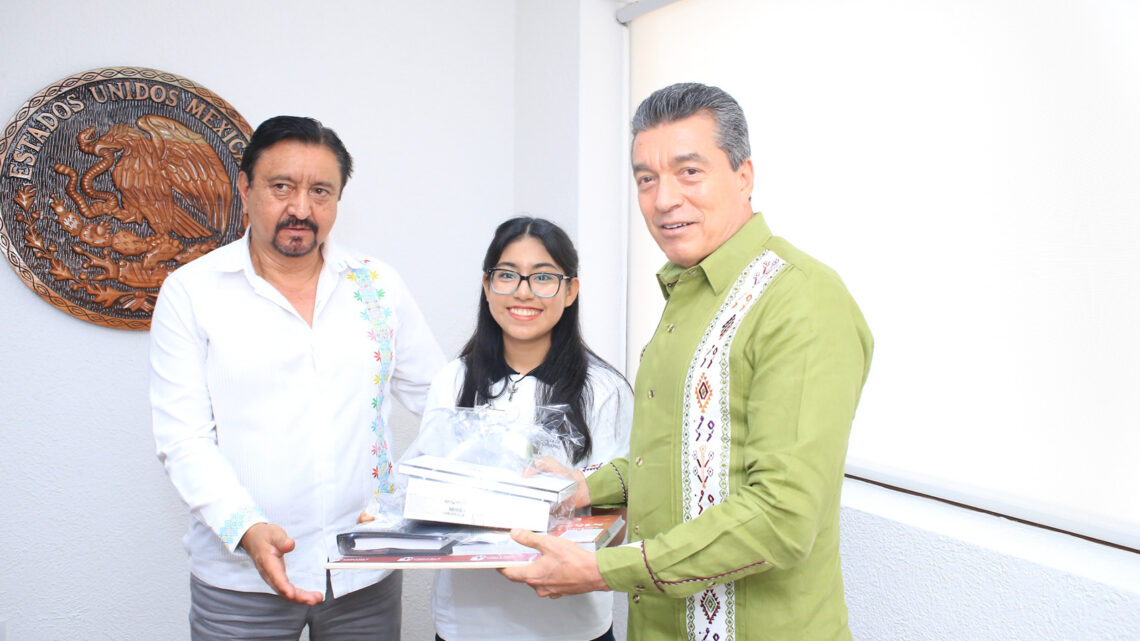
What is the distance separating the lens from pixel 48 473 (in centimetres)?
226

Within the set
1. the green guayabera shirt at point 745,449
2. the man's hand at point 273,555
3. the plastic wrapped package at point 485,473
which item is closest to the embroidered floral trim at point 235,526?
the man's hand at point 273,555

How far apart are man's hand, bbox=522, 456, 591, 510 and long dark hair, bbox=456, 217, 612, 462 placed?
11 centimetres

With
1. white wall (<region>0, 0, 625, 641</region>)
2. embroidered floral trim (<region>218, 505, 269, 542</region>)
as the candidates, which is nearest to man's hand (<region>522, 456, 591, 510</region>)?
embroidered floral trim (<region>218, 505, 269, 542</region>)

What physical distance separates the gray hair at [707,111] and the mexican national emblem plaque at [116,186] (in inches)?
68.5

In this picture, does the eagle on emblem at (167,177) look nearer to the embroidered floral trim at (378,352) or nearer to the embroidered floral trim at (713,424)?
the embroidered floral trim at (378,352)

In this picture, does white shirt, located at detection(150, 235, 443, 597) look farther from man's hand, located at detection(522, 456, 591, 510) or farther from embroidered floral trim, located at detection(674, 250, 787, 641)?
embroidered floral trim, located at detection(674, 250, 787, 641)

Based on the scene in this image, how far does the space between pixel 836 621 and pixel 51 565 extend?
7.43 ft

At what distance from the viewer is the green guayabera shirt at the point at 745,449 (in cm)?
104

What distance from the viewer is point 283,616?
67.7 inches

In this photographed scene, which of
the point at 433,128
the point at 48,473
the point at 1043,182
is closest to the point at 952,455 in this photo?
the point at 1043,182

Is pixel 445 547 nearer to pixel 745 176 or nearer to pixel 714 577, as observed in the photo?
pixel 714 577

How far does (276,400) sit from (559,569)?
34.6 inches

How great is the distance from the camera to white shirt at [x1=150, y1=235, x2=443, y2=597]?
1690 millimetres

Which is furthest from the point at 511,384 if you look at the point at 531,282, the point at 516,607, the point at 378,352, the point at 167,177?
the point at 167,177
